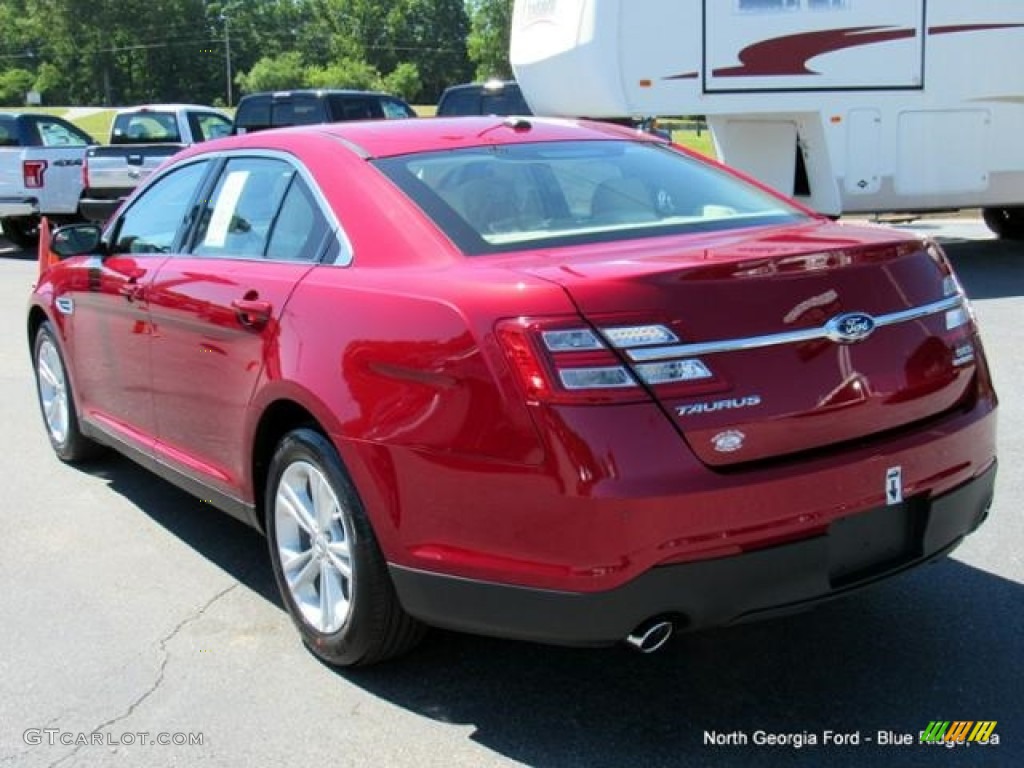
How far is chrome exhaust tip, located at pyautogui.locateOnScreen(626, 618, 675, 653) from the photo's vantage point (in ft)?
A: 8.92

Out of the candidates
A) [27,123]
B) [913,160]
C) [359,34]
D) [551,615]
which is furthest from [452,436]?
[359,34]

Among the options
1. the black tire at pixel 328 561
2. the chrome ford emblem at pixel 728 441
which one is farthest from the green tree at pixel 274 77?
the chrome ford emblem at pixel 728 441

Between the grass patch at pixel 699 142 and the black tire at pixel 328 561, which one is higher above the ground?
the black tire at pixel 328 561

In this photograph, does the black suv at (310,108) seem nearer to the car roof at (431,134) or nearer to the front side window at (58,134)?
the front side window at (58,134)

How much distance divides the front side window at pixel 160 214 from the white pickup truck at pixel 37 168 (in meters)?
11.6

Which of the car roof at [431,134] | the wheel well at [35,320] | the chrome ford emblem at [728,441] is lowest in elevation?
the wheel well at [35,320]

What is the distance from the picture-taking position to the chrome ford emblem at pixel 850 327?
2.83m

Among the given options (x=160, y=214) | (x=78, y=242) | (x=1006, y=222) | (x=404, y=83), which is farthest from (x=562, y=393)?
(x=404, y=83)

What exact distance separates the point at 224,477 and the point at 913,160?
909cm

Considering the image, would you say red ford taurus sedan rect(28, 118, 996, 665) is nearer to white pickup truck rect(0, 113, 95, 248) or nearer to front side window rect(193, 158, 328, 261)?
front side window rect(193, 158, 328, 261)

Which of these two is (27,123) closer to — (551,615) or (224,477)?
(224,477)

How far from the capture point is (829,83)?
10727mm

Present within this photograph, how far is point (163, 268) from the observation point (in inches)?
170

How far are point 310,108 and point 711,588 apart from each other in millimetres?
14607
